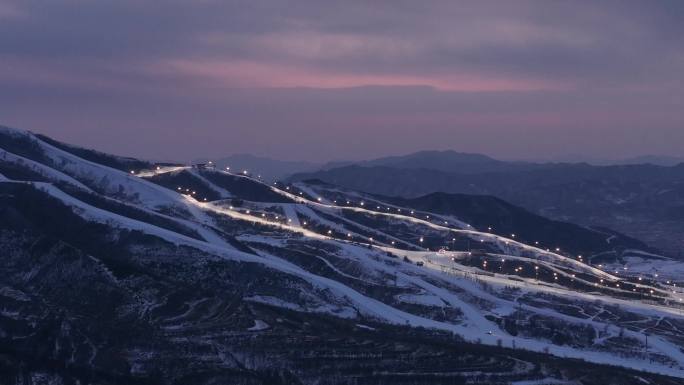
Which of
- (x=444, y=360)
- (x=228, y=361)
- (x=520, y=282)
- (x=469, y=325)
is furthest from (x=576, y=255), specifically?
(x=228, y=361)

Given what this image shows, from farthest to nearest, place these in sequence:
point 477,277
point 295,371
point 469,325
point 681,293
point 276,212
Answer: point 276,212 → point 681,293 → point 477,277 → point 469,325 → point 295,371

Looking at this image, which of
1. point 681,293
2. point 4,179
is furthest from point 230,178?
point 681,293

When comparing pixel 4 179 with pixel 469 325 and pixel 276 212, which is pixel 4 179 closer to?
pixel 276 212

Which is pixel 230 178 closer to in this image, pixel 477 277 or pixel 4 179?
pixel 4 179

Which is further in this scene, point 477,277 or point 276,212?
point 276,212

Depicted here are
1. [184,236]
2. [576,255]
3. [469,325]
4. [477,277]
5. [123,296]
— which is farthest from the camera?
[576,255]

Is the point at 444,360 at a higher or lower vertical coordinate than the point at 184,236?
lower
